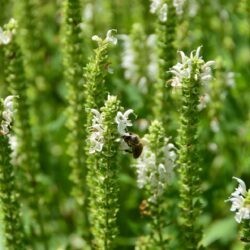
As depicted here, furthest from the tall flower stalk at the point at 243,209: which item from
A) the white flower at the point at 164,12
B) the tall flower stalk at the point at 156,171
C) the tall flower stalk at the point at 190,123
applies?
the white flower at the point at 164,12

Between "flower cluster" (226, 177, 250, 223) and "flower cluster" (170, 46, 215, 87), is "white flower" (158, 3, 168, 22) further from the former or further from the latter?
"flower cluster" (226, 177, 250, 223)

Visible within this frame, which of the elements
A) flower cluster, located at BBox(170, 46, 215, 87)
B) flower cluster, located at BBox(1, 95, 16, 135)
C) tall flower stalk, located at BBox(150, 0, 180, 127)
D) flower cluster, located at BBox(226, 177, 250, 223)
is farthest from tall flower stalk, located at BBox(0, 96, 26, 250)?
flower cluster, located at BBox(226, 177, 250, 223)

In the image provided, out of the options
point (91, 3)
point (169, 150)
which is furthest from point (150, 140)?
point (91, 3)

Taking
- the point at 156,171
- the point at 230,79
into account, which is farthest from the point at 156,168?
the point at 230,79

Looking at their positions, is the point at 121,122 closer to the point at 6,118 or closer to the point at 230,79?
the point at 6,118

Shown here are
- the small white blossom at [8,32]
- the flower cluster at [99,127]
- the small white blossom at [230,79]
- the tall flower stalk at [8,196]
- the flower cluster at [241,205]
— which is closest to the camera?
the flower cluster at [241,205]

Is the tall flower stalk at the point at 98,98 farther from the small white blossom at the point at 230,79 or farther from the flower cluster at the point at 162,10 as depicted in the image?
the small white blossom at the point at 230,79
